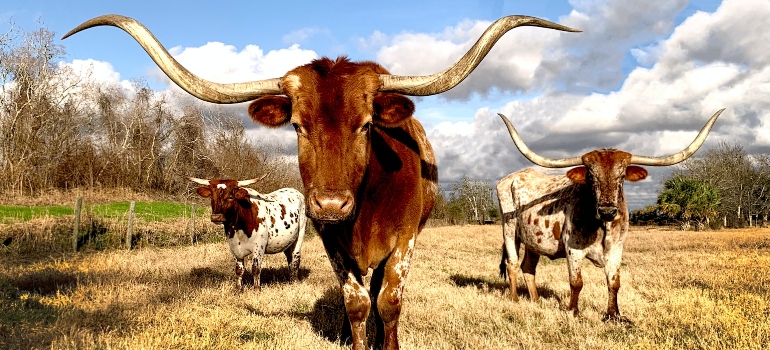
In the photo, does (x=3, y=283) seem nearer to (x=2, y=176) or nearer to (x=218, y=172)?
(x=2, y=176)

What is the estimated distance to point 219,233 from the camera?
1938 cm

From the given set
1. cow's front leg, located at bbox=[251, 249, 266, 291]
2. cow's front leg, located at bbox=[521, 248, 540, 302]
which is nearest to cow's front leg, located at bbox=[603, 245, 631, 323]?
cow's front leg, located at bbox=[521, 248, 540, 302]

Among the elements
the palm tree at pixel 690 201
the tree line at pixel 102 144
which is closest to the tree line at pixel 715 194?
the palm tree at pixel 690 201

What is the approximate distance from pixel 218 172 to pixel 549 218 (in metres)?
29.2

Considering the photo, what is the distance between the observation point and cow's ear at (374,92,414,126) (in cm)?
337

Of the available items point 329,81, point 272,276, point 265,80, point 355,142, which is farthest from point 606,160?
point 272,276

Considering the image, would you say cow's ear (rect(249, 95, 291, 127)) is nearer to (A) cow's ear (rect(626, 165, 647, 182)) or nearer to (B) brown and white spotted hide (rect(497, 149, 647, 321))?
(B) brown and white spotted hide (rect(497, 149, 647, 321))

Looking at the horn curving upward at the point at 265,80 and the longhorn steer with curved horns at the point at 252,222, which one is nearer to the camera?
the horn curving upward at the point at 265,80

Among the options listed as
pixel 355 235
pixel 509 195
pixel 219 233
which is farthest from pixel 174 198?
pixel 355 235

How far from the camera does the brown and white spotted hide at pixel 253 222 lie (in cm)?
822

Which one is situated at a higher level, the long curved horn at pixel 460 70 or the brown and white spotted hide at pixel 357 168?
the long curved horn at pixel 460 70

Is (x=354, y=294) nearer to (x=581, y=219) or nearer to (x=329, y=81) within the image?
(x=329, y=81)

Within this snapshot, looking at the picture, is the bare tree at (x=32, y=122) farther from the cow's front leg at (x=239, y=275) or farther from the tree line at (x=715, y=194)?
the tree line at (x=715, y=194)

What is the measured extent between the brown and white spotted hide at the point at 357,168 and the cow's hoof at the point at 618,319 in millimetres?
3132
